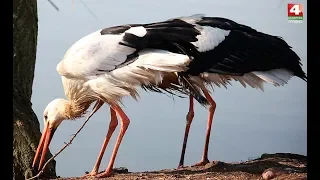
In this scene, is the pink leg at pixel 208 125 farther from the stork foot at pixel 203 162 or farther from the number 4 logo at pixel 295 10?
the number 4 logo at pixel 295 10

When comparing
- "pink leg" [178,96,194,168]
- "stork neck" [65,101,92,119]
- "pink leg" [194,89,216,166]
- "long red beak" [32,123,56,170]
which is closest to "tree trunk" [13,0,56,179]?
"long red beak" [32,123,56,170]

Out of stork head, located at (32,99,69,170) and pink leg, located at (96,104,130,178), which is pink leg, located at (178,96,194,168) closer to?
pink leg, located at (96,104,130,178)

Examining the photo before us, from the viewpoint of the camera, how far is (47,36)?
304 centimetres

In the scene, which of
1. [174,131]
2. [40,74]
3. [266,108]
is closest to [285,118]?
[266,108]

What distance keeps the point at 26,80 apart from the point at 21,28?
0.27 metres

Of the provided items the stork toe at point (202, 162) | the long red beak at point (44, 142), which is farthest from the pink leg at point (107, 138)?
the stork toe at point (202, 162)

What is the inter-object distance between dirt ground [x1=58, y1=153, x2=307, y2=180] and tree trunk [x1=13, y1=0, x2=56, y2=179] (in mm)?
283

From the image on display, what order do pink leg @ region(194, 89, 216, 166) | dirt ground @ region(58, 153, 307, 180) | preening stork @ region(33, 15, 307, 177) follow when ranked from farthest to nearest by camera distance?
pink leg @ region(194, 89, 216, 166)
dirt ground @ region(58, 153, 307, 180)
preening stork @ region(33, 15, 307, 177)

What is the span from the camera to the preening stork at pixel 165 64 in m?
2.90

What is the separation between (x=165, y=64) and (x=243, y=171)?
71cm

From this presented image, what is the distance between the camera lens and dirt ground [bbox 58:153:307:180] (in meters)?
3.02

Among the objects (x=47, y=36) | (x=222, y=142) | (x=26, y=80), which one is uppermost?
(x=47, y=36)

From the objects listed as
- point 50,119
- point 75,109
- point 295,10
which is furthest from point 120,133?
point 295,10
